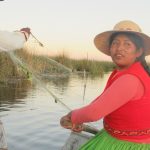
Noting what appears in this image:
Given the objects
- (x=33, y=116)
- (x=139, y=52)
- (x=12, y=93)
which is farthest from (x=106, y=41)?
(x=12, y=93)

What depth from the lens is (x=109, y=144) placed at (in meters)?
2.88

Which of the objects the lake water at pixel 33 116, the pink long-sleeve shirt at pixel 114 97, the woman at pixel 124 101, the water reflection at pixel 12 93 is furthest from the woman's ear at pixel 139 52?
the water reflection at pixel 12 93

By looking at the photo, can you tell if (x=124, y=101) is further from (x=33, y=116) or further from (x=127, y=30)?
(x=33, y=116)

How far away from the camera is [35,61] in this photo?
21391mm

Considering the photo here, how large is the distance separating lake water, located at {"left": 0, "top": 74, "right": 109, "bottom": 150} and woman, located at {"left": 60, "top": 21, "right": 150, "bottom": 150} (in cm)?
218

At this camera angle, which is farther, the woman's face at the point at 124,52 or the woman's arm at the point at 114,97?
the woman's face at the point at 124,52

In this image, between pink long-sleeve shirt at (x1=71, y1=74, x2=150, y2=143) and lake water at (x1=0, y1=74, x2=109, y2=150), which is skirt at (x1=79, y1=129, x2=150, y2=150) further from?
lake water at (x1=0, y1=74, x2=109, y2=150)

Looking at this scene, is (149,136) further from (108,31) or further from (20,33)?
(20,33)

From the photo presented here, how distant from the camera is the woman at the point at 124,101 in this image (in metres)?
2.63

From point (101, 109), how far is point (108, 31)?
0.56 metres

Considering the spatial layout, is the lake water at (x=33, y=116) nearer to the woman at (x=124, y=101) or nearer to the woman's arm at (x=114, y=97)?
the woman at (x=124, y=101)

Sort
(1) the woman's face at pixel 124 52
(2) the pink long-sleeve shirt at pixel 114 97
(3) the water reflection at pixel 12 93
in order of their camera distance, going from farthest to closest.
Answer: (3) the water reflection at pixel 12 93 < (1) the woman's face at pixel 124 52 < (2) the pink long-sleeve shirt at pixel 114 97

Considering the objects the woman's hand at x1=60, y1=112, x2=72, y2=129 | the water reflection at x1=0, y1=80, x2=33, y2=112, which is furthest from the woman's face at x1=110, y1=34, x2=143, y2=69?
the water reflection at x1=0, y1=80, x2=33, y2=112

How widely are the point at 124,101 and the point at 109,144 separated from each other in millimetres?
376
